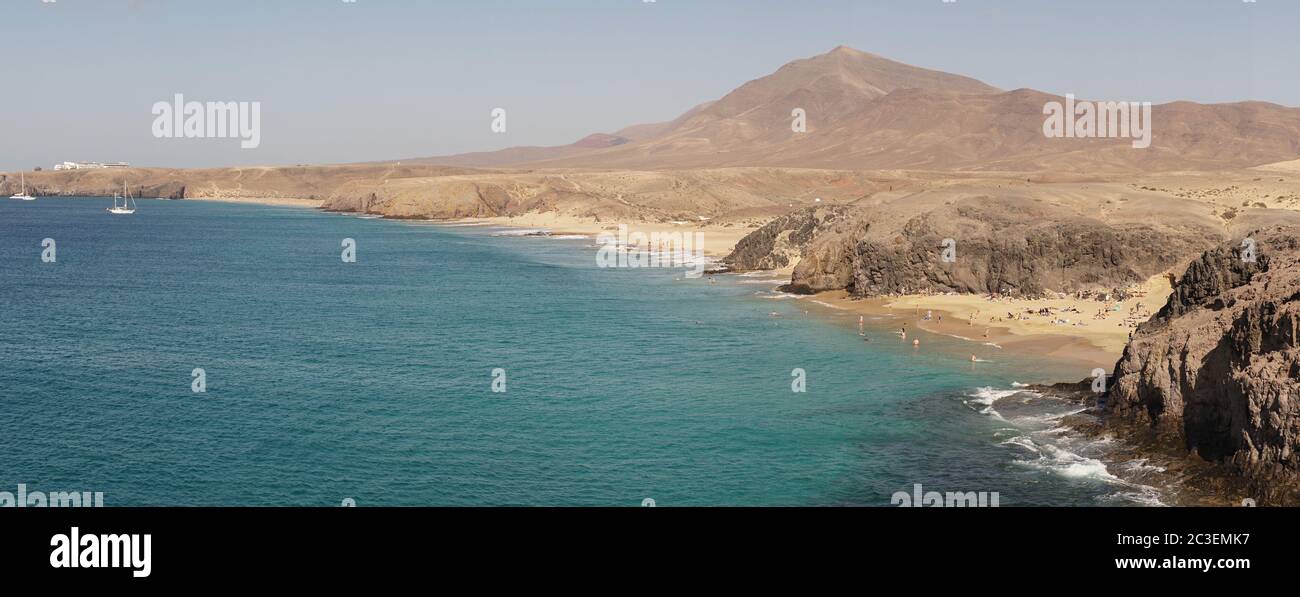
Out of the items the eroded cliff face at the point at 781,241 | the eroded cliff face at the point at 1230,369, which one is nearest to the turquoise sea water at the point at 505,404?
the eroded cliff face at the point at 1230,369

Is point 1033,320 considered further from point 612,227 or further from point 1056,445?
point 612,227

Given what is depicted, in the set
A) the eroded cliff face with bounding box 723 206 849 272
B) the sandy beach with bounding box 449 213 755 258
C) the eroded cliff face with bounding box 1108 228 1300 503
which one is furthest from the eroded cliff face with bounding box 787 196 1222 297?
the sandy beach with bounding box 449 213 755 258

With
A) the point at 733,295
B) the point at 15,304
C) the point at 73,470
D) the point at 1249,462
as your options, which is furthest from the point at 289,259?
the point at 1249,462

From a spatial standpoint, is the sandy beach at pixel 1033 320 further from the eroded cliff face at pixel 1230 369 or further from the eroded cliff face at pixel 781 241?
the eroded cliff face at pixel 781 241

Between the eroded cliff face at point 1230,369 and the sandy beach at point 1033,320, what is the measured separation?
7.89 metres

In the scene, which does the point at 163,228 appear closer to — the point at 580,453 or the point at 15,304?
the point at 15,304

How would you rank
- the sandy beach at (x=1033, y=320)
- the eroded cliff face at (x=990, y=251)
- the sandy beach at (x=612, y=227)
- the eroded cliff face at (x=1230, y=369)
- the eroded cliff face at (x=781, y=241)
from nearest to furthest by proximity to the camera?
the eroded cliff face at (x=1230, y=369) < the sandy beach at (x=1033, y=320) < the eroded cliff face at (x=990, y=251) < the eroded cliff face at (x=781, y=241) < the sandy beach at (x=612, y=227)

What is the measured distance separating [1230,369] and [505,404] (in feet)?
87.3

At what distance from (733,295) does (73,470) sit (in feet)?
173

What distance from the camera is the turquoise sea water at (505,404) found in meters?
30.8

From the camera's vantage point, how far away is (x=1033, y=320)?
193ft

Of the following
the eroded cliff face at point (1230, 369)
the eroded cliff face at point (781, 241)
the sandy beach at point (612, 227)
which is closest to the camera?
the eroded cliff face at point (1230, 369)

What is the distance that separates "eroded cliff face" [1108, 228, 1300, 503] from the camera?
27.0m
